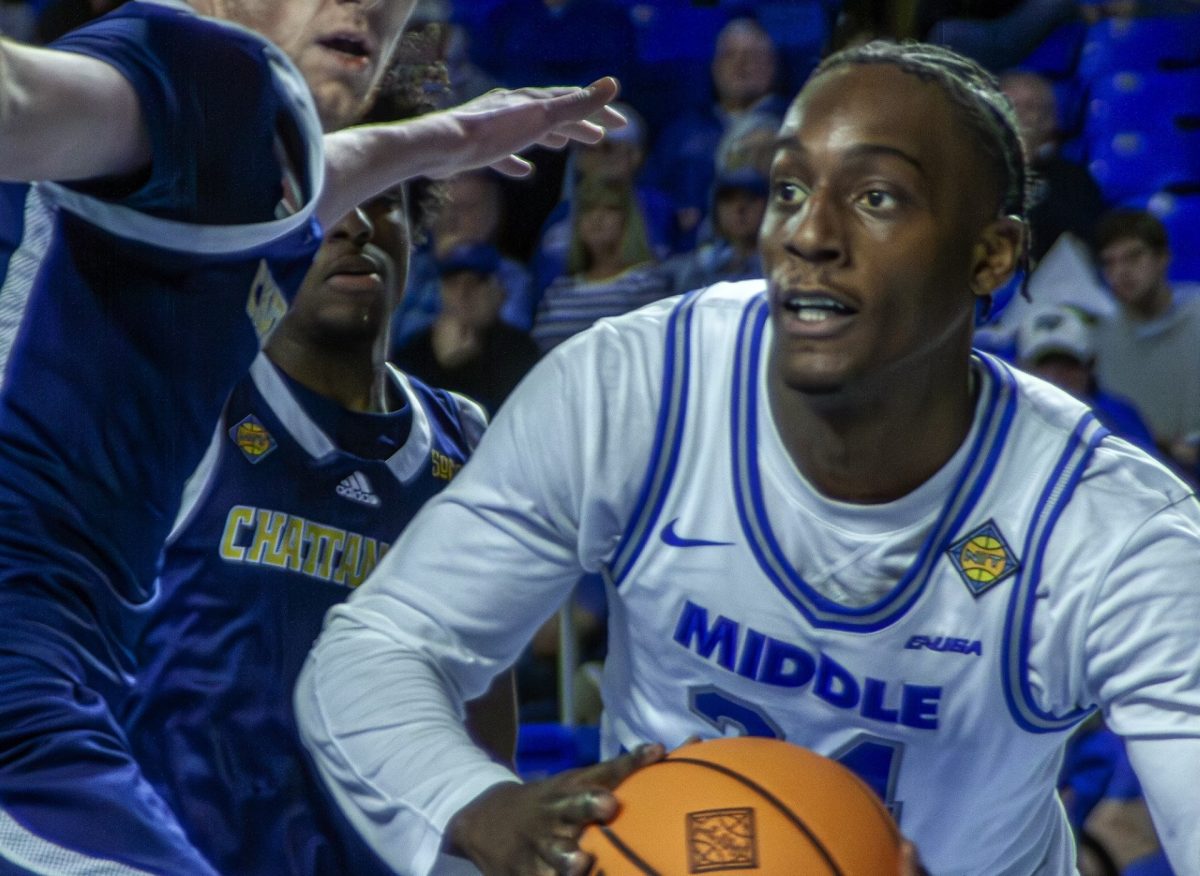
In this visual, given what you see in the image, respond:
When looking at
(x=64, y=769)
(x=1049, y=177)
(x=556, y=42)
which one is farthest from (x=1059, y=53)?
(x=64, y=769)

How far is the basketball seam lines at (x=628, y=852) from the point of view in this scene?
1.54 metres

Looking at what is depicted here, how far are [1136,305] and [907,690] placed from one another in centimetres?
183

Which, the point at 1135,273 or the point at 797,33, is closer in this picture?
the point at 797,33

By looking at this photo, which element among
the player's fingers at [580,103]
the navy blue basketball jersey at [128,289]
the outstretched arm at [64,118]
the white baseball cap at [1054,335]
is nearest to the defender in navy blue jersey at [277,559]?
the player's fingers at [580,103]

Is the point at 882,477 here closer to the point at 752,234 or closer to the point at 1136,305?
the point at 752,234

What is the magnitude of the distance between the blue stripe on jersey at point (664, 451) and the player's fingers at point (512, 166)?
0.46 metres

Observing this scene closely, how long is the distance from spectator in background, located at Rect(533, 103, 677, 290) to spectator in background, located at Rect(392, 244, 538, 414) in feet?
0.28

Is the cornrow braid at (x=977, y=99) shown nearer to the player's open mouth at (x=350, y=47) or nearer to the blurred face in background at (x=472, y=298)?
the player's open mouth at (x=350, y=47)

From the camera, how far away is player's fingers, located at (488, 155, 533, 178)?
90.7 inches

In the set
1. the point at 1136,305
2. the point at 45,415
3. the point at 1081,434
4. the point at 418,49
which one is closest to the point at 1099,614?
the point at 1081,434

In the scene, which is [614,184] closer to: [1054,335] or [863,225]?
[863,225]

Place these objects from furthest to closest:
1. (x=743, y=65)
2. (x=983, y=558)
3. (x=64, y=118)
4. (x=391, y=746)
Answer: (x=743, y=65)
(x=983, y=558)
(x=391, y=746)
(x=64, y=118)

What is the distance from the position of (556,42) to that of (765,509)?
108 cm

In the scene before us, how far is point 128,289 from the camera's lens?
5.60 feet
